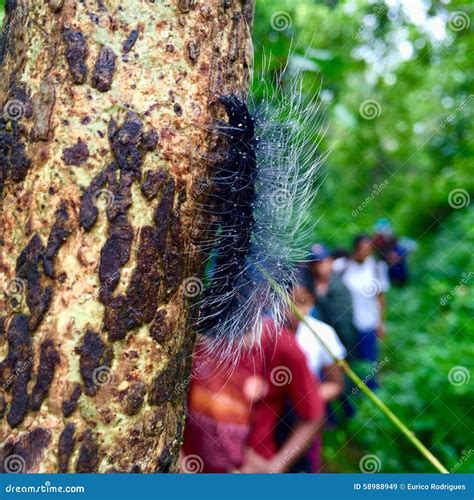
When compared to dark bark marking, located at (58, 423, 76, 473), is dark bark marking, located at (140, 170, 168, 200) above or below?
above

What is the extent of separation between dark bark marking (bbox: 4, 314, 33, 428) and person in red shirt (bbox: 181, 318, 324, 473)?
824 mm

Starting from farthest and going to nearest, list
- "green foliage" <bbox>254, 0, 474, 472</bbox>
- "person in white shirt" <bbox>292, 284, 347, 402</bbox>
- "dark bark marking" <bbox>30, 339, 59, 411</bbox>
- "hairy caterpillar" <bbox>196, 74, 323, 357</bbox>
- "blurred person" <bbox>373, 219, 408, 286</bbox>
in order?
"blurred person" <bbox>373, 219, 408, 286</bbox> → "green foliage" <bbox>254, 0, 474, 472</bbox> → "person in white shirt" <bbox>292, 284, 347, 402</bbox> → "hairy caterpillar" <bbox>196, 74, 323, 357</bbox> → "dark bark marking" <bbox>30, 339, 59, 411</bbox>

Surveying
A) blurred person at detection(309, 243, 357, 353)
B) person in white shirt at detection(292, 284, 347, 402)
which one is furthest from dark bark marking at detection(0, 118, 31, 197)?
blurred person at detection(309, 243, 357, 353)

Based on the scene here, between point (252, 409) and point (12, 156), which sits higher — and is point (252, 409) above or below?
below

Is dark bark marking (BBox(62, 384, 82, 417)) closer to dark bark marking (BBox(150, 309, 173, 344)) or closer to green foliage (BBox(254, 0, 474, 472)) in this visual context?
dark bark marking (BBox(150, 309, 173, 344))

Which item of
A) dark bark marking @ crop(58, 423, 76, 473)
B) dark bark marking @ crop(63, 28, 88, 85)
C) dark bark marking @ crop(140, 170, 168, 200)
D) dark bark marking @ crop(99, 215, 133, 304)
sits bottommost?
dark bark marking @ crop(58, 423, 76, 473)

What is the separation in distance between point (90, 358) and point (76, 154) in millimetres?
430

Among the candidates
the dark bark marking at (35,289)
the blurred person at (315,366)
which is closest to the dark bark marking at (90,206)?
the dark bark marking at (35,289)

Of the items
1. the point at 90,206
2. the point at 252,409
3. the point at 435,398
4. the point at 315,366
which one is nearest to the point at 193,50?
the point at 90,206

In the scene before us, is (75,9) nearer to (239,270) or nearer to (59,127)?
(59,127)

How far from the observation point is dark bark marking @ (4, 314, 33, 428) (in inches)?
52.8

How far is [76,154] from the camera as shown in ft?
4.42

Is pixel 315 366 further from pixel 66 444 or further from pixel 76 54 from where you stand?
pixel 76 54

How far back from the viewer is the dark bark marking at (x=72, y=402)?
4.38 feet
